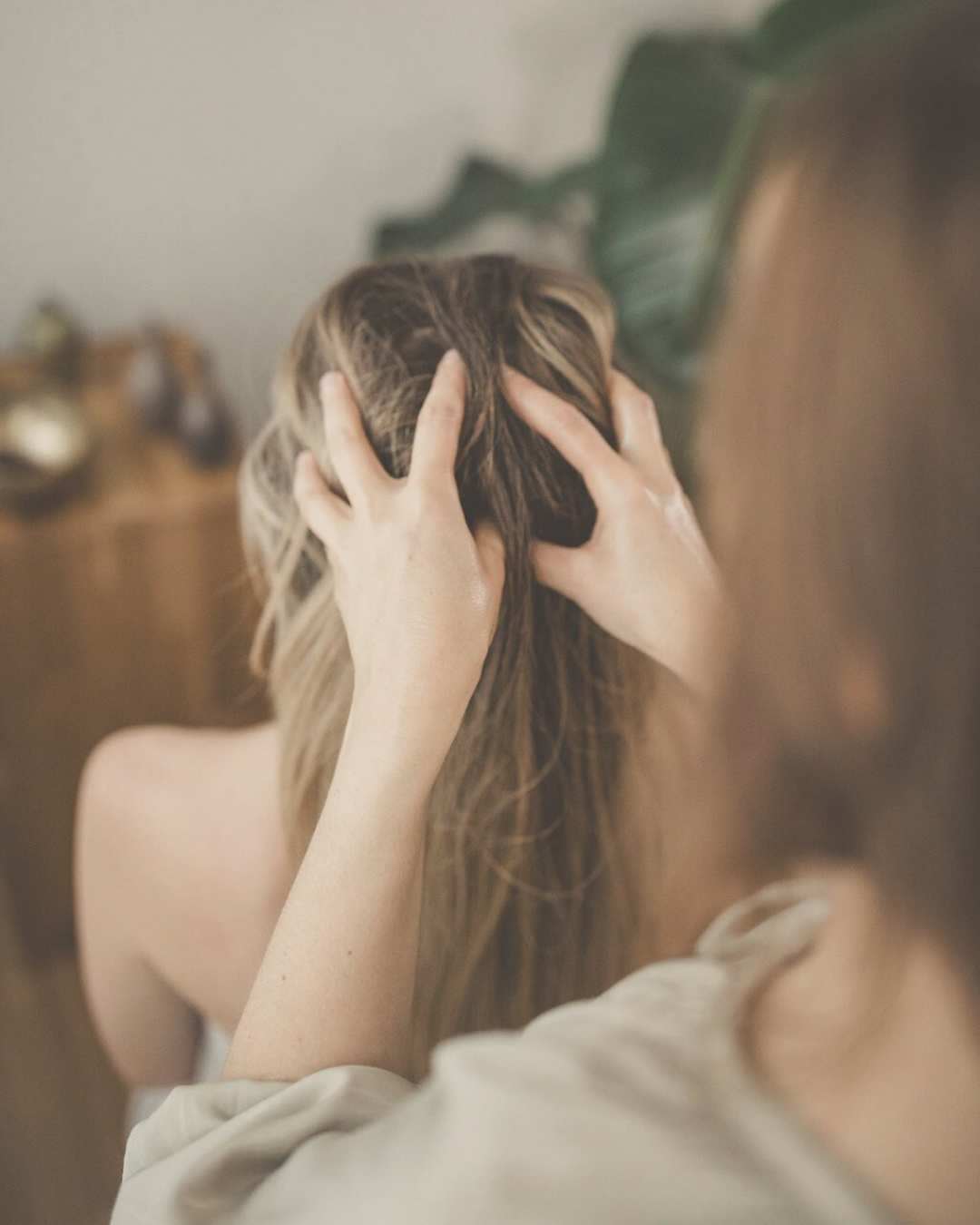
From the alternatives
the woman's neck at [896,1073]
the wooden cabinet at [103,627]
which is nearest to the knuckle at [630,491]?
the woman's neck at [896,1073]

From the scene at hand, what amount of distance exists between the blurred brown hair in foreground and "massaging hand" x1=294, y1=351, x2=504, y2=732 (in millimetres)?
224

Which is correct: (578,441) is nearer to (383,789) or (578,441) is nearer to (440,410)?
(440,410)

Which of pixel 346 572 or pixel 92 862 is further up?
pixel 346 572

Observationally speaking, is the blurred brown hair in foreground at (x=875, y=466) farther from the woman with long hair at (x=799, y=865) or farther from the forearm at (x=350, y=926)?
the forearm at (x=350, y=926)

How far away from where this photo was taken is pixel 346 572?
61cm

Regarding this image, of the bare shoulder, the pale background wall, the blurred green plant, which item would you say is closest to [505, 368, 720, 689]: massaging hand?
the bare shoulder

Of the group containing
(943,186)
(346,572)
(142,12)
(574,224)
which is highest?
(142,12)

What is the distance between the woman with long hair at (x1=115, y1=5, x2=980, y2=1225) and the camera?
31 centimetres

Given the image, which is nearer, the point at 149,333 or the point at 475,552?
the point at 475,552

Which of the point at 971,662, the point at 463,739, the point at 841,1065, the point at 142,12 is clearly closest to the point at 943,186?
the point at 971,662

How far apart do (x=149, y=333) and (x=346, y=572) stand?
3.52 feet

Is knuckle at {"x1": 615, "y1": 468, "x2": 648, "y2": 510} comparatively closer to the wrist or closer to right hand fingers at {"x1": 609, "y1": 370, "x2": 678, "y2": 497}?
right hand fingers at {"x1": 609, "y1": 370, "x2": 678, "y2": 497}

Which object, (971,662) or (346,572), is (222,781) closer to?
(346,572)


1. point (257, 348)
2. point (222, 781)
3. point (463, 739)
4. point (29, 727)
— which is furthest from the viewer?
point (257, 348)
